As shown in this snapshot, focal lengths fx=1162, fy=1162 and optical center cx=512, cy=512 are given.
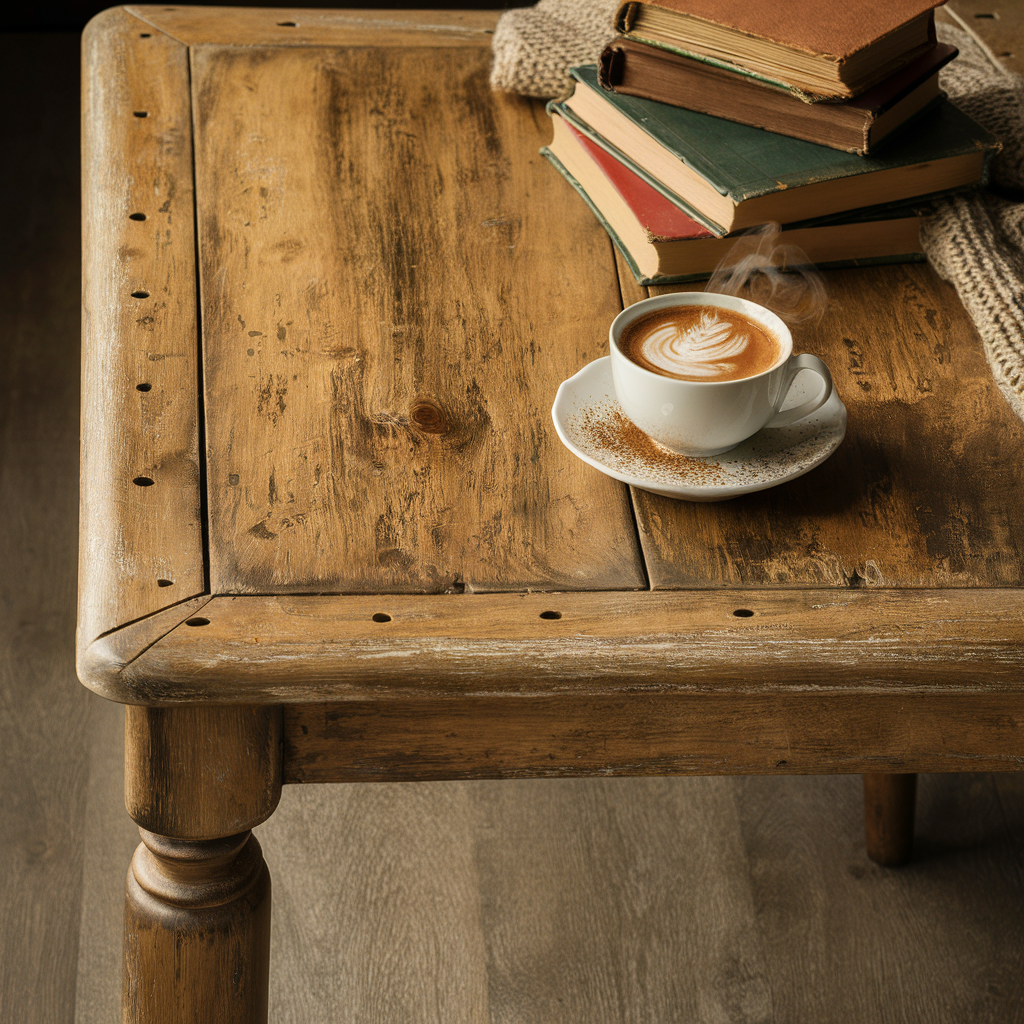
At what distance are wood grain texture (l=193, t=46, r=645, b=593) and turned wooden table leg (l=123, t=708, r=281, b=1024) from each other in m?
0.10

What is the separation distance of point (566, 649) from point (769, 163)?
1.36 ft

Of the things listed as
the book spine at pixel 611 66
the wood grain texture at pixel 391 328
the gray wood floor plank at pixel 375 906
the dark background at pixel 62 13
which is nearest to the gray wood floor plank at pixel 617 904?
the gray wood floor plank at pixel 375 906

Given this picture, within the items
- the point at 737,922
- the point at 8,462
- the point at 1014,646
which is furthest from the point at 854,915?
the point at 8,462

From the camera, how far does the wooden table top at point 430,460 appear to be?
0.56 meters

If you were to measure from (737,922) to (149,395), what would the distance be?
757 millimetres

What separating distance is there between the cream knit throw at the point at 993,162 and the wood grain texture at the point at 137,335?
0.98 feet

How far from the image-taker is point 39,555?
56.3 inches

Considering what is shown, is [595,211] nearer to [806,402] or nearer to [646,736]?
[806,402]

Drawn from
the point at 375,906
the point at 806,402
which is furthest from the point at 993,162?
the point at 375,906

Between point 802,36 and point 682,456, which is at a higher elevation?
point 802,36

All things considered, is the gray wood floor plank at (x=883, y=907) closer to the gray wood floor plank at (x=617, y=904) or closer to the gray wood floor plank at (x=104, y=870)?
the gray wood floor plank at (x=617, y=904)

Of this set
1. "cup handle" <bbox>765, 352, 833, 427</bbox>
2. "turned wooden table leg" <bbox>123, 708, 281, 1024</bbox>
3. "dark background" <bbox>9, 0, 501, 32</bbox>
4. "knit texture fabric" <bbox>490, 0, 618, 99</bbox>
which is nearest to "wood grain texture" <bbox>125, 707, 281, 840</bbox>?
"turned wooden table leg" <bbox>123, 708, 281, 1024</bbox>

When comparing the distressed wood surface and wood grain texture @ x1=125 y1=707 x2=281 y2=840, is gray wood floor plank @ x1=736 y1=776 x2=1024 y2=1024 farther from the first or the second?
wood grain texture @ x1=125 y1=707 x2=281 y2=840

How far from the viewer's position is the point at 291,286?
79 cm
